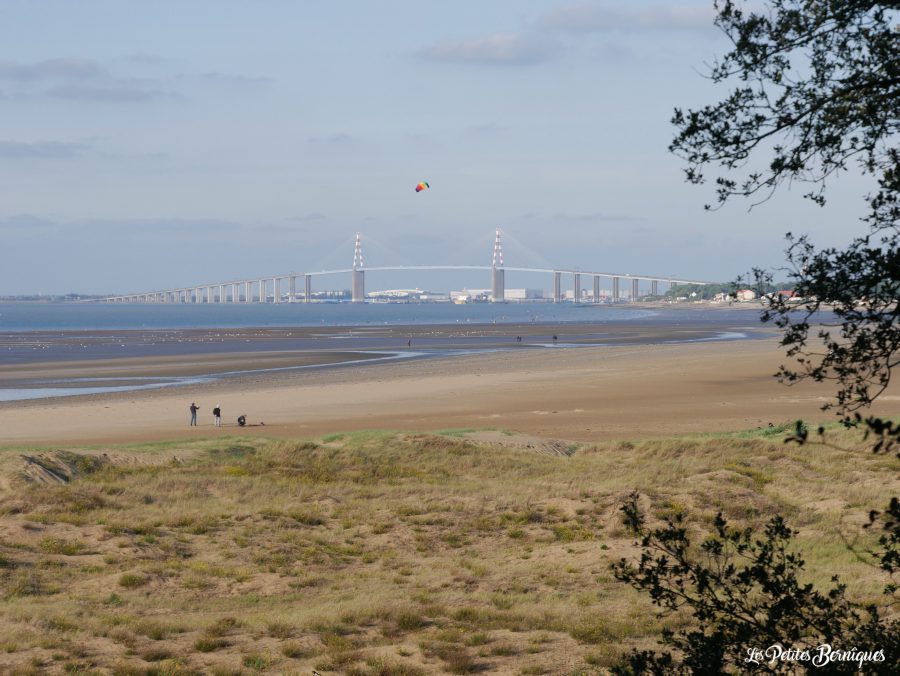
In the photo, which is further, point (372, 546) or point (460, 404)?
point (460, 404)

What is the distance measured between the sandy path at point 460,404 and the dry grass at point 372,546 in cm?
860

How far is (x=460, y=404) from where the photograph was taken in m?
45.6

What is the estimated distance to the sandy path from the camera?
1476 inches

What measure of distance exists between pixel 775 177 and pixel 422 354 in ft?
241

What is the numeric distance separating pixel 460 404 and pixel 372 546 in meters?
26.3

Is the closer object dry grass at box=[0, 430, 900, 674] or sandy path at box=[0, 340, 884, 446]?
dry grass at box=[0, 430, 900, 674]

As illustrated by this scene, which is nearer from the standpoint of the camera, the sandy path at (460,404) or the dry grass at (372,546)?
the dry grass at (372,546)

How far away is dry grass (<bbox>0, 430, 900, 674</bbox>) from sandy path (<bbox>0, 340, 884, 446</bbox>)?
8596mm

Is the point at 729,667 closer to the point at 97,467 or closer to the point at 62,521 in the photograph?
the point at 62,521

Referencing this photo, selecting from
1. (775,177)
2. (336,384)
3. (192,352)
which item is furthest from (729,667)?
(192,352)

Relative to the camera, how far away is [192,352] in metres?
84.6

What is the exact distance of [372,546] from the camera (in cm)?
1944

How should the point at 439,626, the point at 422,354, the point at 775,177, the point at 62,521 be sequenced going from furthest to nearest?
1. the point at 422,354
2. the point at 62,521
3. the point at 439,626
4. the point at 775,177

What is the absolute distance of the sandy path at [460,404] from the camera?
37.5 meters
